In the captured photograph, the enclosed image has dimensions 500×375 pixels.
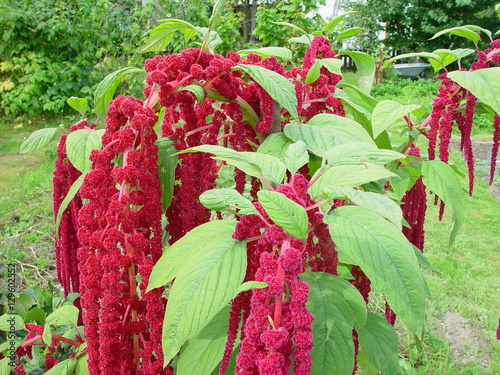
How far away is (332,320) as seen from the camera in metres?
0.86

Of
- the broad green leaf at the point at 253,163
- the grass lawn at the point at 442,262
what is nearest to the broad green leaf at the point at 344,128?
the broad green leaf at the point at 253,163

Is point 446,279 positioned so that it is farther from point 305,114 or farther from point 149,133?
point 149,133

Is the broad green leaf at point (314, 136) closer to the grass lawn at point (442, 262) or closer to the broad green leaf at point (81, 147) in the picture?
the broad green leaf at point (81, 147)

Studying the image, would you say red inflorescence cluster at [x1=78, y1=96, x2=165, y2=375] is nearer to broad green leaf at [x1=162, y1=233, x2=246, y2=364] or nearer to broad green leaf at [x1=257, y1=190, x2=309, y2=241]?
broad green leaf at [x1=162, y1=233, x2=246, y2=364]

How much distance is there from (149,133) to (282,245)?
371mm

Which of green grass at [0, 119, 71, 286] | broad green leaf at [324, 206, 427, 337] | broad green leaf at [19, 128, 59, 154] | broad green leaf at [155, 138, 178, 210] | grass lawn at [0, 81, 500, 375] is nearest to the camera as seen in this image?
broad green leaf at [324, 206, 427, 337]

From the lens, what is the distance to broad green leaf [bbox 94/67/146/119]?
1.08 metres

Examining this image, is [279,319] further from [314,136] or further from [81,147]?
[81,147]

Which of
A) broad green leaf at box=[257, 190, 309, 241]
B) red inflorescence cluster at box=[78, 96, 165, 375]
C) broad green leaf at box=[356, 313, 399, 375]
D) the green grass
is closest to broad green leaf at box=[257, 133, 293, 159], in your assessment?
red inflorescence cluster at box=[78, 96, 165, 375]

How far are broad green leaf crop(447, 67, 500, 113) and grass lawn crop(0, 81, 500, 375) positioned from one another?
1.15 metres

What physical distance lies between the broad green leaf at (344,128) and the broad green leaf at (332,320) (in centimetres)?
32

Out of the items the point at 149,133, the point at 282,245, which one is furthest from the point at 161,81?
the point at 282,245

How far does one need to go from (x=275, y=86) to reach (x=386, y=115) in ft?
1.08

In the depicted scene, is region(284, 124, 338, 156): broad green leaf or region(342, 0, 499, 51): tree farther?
region(342, 0, 499, 51): tree
